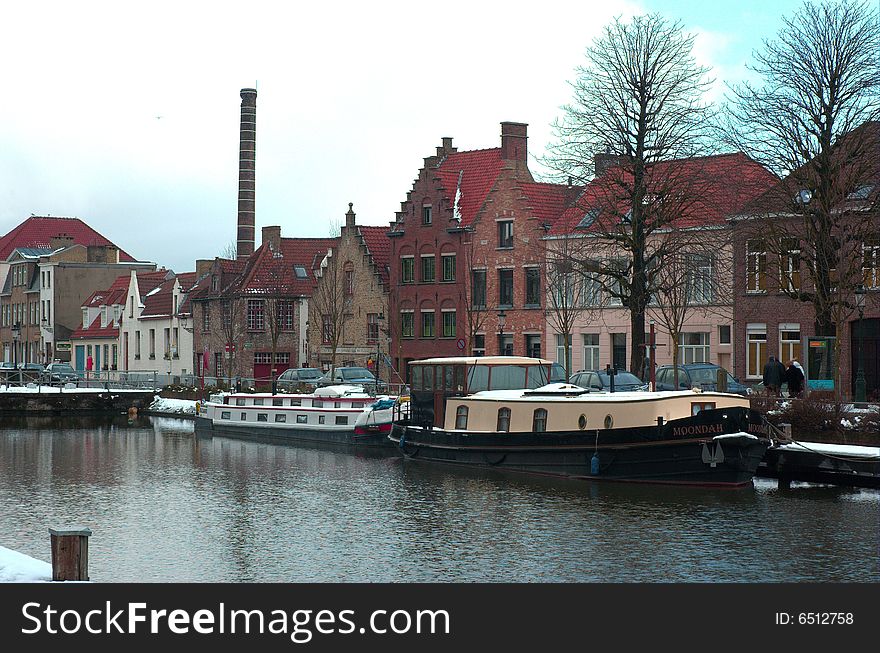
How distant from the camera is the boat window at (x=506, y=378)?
138 ft

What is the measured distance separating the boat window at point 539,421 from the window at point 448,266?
34.6m

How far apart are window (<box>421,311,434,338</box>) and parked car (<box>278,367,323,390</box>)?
7.70m

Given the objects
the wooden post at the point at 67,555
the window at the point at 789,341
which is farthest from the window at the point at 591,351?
the wooden post at the point at 67,555

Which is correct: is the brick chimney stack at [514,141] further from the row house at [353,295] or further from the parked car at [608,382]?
the parked car at [608,382]

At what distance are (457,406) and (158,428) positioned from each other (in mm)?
27367

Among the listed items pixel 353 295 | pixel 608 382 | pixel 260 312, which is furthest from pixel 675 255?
pixel 260 312

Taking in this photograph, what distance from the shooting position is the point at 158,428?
64.6 m

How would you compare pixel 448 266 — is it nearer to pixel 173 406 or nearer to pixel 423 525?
pixel 173 406

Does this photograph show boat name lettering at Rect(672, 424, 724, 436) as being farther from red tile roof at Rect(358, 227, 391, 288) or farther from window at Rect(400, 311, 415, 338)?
red tile roof at Rect(358, 227, 391, 288)

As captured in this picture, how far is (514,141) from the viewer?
241 feet
